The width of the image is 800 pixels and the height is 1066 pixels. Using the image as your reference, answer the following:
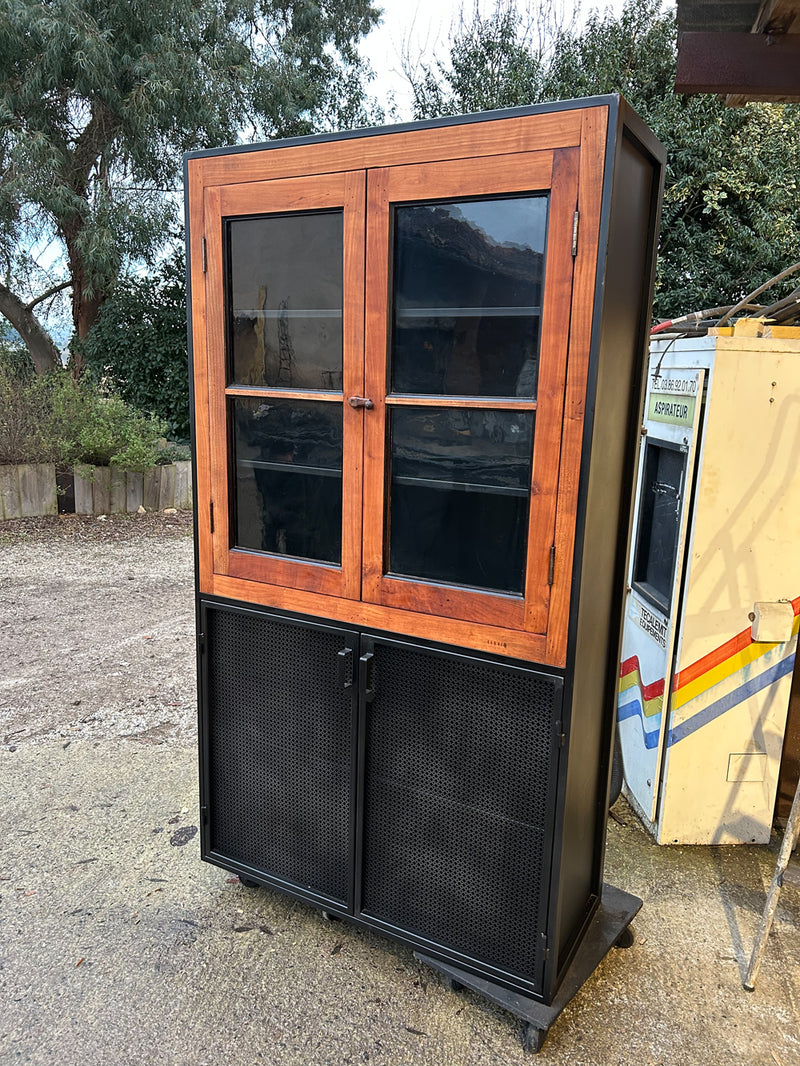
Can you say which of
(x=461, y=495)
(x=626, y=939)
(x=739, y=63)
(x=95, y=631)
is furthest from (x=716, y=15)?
(x=95, y=631)

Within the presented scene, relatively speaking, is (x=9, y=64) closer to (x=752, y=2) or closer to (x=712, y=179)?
(x=712, y=179)

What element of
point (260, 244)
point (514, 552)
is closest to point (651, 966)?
point (514, 552)

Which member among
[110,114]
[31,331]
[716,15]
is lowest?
[31,331]

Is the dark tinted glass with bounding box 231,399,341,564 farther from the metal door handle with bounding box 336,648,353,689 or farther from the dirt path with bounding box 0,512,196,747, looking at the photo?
the dirt path with bounding box 0,512,196,747

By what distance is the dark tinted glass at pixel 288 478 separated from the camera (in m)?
2.18

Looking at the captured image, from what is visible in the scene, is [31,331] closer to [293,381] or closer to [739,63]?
[293,381]

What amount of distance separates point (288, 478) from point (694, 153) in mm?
9491

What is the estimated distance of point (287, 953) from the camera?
231 cm

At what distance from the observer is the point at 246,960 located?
2273mm

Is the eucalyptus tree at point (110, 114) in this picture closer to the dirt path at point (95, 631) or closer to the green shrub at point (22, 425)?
the green shrub at point (22, 425)

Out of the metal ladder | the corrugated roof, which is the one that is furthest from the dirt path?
the corrugated roof

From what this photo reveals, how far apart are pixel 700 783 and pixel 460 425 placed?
1.79m

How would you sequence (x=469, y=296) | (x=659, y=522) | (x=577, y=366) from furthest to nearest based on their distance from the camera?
(x=659, y=522)
(x=469, y=296)
(x=577, y=366)

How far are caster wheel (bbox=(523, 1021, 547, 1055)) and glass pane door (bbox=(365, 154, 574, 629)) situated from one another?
1.06 meters
